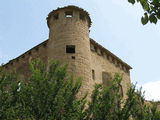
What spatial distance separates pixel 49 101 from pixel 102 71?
814 centimetres

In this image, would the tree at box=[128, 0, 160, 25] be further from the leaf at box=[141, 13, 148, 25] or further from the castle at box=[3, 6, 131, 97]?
the castle at box=[3, 6, 131, 97]

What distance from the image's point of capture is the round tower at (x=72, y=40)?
12367 mm

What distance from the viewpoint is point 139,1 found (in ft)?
10.8

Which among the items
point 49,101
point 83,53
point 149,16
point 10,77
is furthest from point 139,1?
point 83,53

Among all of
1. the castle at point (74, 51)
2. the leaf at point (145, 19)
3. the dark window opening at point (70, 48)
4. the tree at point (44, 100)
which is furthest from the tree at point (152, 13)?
the dark window opening at point (70, 48)

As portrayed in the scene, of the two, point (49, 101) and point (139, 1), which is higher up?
point (139, 1)

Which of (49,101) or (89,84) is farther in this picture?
(89,84)

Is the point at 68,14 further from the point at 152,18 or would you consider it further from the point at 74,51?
the point at 152,18

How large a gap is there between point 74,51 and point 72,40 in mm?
726

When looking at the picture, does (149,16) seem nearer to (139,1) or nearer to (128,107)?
(139,1)

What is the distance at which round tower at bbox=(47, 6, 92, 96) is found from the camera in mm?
12367

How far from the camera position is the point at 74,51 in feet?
44.0

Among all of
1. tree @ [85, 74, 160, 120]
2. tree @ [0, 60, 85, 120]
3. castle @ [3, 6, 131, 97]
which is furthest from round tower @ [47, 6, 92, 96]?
tree @ [0, 60, 85, 120]

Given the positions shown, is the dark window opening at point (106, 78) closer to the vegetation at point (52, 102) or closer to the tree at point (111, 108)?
the tree at point (111, 108)
